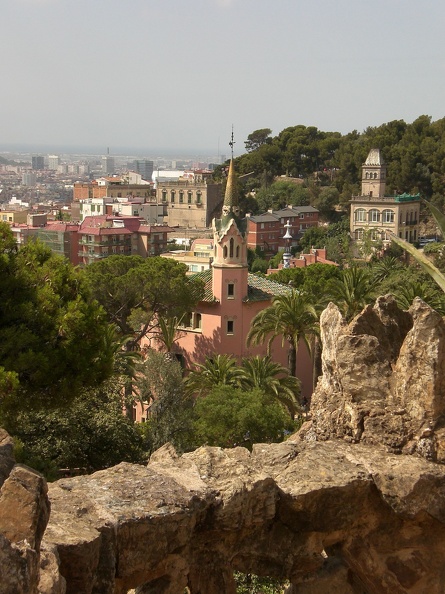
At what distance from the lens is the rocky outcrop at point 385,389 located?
8094mm

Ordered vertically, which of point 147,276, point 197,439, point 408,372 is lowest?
point 197,439

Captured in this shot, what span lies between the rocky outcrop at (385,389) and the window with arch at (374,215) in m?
81.6

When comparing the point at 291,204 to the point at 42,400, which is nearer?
the point at 42,400

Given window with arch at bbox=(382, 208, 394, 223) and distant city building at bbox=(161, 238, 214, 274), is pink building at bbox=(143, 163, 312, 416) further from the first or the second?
window with arch at bbox=(382, 208, 394, 223)

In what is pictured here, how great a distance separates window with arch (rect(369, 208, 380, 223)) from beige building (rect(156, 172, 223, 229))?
3209 cm

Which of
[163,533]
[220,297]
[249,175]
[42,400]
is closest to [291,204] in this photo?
[249,175]

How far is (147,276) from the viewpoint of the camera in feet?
112

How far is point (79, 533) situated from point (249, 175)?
106652 mm

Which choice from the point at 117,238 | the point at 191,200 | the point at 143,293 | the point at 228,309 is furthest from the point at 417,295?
the point at 191,200

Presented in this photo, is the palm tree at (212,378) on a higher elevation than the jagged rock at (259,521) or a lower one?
lower

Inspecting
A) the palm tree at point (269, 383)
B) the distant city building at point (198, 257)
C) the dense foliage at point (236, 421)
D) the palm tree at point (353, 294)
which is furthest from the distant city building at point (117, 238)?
the dense foliage at point (236, 421)

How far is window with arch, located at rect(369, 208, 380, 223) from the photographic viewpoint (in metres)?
89.0

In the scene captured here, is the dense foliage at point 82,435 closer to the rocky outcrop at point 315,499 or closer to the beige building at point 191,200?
the rocky outcrop at point 315,499

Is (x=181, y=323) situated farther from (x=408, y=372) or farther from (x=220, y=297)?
(x=408, y=372)
